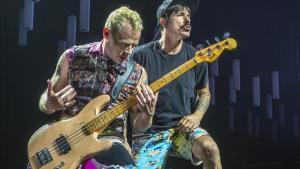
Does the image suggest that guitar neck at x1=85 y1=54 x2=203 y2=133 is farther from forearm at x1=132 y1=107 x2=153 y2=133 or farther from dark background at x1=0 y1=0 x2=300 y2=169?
dark background at x1=0 y1=0 x2=300 y2=169

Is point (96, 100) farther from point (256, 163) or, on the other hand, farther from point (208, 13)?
point (256, 163)

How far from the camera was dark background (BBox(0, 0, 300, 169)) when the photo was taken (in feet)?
18.9

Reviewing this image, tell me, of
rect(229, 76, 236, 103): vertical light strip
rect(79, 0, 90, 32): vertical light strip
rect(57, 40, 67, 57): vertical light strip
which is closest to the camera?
rect(79, 0, 90, 32): vertical light strip

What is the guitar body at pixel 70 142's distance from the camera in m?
3.07

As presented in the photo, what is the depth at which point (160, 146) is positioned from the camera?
148 inches

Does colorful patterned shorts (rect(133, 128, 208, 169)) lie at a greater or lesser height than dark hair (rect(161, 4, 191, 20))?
lesser

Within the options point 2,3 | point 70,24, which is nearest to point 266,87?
point 70,24

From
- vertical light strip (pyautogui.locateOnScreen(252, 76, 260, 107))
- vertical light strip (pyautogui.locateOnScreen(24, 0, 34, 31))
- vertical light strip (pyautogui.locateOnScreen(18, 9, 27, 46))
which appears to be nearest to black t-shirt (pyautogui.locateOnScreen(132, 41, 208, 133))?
vertical light strip (pyautogui.locateOnScreen(24, 0, 34, 31))

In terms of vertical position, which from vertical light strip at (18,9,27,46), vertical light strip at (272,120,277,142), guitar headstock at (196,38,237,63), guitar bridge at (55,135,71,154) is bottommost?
vertical light strip at (272,120,277,142)

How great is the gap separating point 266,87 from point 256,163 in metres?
1.47

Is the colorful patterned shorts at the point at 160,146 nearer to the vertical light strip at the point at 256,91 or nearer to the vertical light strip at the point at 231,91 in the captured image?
the vertical light strip at the point at 256,91

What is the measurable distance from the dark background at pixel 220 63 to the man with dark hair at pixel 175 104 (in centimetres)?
184

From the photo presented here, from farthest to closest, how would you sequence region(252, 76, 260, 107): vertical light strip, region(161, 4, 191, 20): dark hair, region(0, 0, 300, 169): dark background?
region(252, 76, 260, 107): vertical light strip
region(0, 0, 300, 169): dark background
region(161, 4, 191, 20): dark hair

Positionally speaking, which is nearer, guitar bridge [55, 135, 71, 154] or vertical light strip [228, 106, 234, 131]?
guitar bridge [55, 135, 71, 154]
